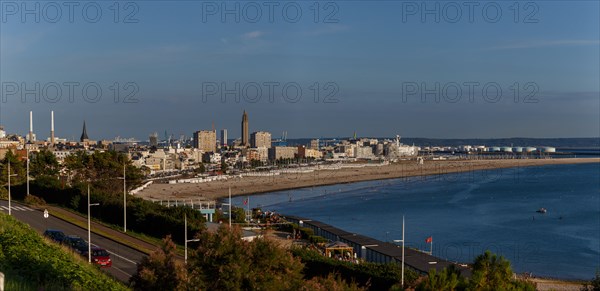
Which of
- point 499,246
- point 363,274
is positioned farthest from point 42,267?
point 499,246

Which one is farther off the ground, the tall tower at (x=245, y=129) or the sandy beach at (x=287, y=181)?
the tall tower at (x=245, y=129)

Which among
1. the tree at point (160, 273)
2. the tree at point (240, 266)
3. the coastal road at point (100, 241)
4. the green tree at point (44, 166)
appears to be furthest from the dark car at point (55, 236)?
the green tree at point (44, 166)

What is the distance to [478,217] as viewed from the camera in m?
50.1

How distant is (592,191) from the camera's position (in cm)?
7738

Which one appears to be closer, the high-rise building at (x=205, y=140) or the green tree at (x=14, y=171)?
the green tree at (x=14, y=171)

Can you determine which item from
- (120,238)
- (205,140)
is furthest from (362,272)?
(205,140)

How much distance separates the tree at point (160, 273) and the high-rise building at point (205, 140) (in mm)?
164080

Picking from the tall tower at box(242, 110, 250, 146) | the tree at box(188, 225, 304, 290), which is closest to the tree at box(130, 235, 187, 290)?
the tree at box(188, 225, 304, 290)

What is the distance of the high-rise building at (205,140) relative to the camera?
174950 mm

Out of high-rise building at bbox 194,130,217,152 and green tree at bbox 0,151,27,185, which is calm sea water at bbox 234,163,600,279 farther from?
high-rise building at bbox 194,130,217,152

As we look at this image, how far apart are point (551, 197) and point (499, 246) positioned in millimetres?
35285

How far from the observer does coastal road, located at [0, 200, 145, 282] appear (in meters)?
16.4

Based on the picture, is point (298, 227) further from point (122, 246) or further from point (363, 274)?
point (363, 274)

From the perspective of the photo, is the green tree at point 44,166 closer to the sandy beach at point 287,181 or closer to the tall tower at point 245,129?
the sandy beach at point 287,181
